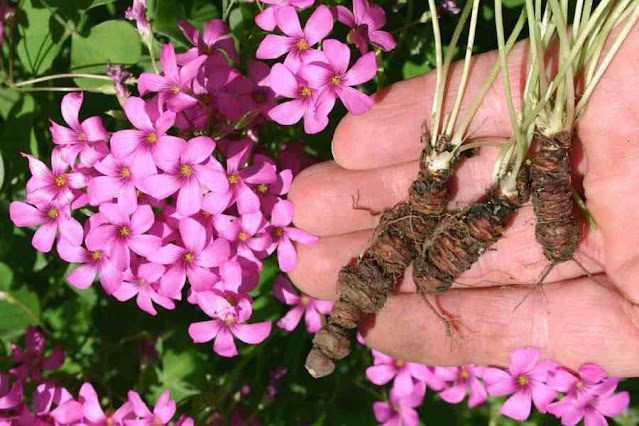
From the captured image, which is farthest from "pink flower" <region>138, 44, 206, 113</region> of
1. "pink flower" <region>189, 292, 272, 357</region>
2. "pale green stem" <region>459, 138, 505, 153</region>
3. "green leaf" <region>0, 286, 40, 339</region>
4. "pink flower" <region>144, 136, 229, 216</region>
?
"green leaf" <region>0, 286, 40, 339</region>

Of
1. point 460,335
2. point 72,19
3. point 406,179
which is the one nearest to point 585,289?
point 460,335

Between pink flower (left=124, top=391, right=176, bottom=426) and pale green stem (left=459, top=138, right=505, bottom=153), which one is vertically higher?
pale green stem (left=459, top=138, right=505, bottom=153)

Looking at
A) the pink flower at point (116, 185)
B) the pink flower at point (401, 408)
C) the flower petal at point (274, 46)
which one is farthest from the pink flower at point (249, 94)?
the pink flower at point (401, 408)

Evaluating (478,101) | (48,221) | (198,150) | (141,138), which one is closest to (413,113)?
(478,101)

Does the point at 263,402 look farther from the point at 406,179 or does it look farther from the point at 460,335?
the point at 406,179

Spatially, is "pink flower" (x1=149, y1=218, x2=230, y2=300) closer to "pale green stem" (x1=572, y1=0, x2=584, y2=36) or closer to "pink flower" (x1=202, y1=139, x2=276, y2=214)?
"pink flower" (x1=202, y1=139, x2=276, y2=214)
